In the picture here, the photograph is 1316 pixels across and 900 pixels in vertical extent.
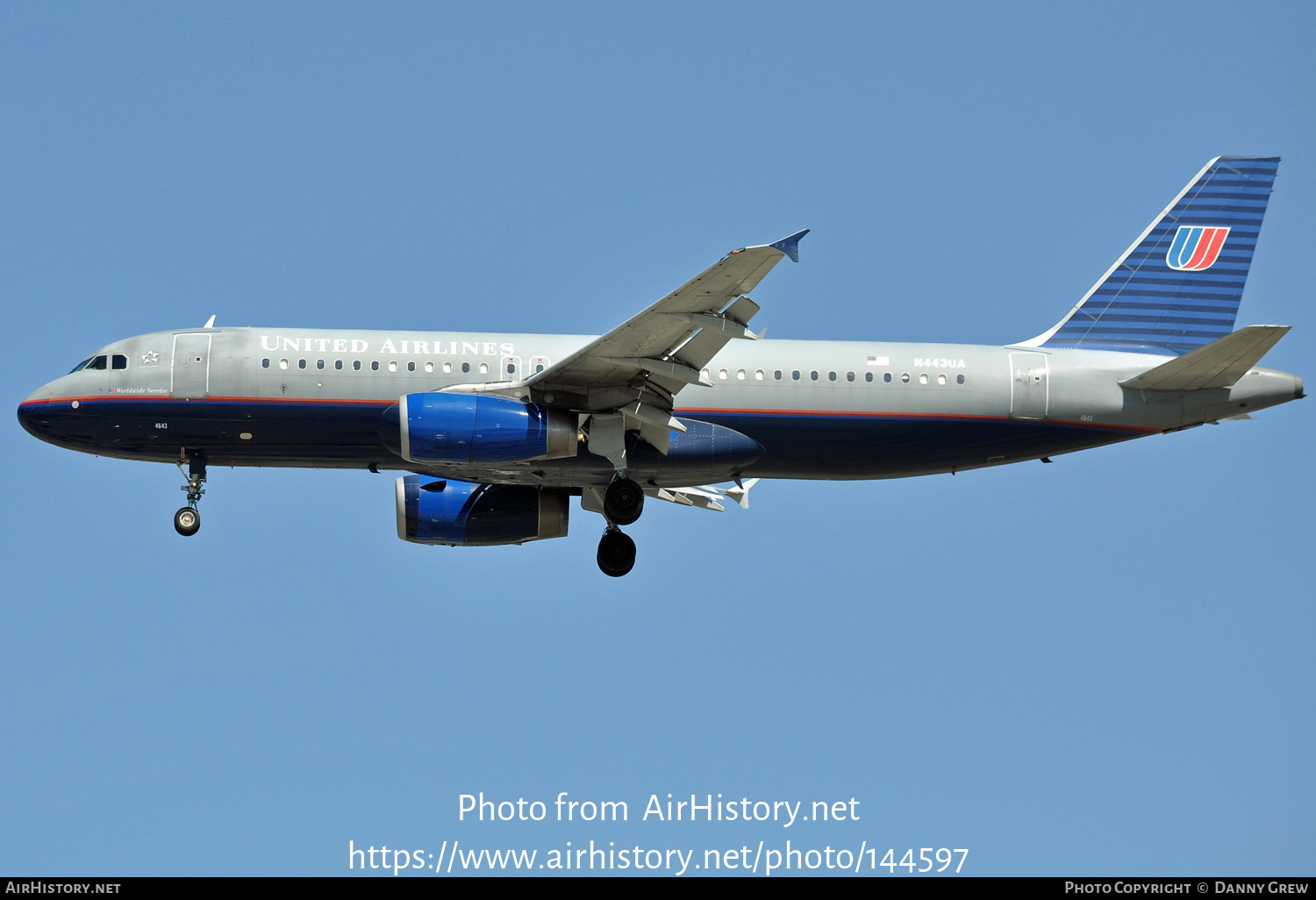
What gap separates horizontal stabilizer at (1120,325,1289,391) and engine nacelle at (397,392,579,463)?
12.6 m

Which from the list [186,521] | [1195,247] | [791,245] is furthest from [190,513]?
[1195,247]

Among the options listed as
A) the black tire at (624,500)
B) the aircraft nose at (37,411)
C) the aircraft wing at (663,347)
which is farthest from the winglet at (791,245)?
the aircraft nose at (37,411)

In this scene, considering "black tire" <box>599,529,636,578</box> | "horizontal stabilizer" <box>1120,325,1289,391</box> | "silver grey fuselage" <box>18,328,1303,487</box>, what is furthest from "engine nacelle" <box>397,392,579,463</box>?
"horizontal stabilizer" <box>1120,325,1289,391</box>

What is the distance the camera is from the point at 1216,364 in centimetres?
3619

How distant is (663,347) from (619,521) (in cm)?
440

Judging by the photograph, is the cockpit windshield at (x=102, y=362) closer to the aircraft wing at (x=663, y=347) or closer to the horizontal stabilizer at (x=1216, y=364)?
the aircraft wing at (x=663, y=347)

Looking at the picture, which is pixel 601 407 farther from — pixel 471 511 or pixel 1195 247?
pixel 1195 247

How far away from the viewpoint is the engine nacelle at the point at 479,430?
33.4 m

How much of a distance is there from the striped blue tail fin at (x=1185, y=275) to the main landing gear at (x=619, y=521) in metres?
10.1

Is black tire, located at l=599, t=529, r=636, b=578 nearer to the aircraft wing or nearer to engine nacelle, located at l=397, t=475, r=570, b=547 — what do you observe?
engine nacelle, located at l=397, t=475, r=570, b=547

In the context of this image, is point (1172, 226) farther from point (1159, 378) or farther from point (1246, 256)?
point (1159, 378)

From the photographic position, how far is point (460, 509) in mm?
38781

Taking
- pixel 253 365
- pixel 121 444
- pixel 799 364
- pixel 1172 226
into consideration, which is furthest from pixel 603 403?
pixel 1172 226

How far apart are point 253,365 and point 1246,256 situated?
2273 centimetres
